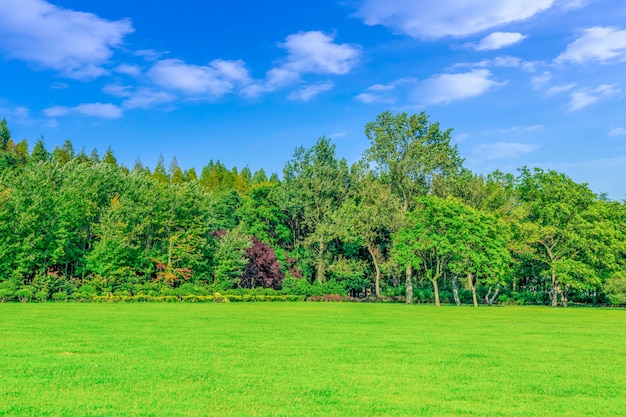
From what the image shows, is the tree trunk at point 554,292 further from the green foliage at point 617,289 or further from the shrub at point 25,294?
the shrub at point 25,294

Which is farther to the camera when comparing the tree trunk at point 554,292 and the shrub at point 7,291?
the tree trunk at point 554,292

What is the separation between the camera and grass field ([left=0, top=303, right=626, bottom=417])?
26.2 feet

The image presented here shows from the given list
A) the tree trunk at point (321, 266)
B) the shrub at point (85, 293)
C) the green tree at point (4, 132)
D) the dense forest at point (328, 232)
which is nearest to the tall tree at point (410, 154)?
the dense forest at point (328, 232)

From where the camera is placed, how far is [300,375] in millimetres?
10484

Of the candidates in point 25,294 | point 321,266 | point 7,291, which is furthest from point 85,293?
point 321,266

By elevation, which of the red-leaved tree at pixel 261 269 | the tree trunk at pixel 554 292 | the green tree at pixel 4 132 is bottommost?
the tree trunk at pixel 554 292

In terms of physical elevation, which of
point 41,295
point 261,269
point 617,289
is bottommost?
point 41,295

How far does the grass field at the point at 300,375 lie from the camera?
797cm

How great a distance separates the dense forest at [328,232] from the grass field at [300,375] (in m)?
32.0

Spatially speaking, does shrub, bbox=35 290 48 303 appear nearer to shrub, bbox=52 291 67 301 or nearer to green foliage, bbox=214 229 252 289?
shrub, bbox=52 291 67 301

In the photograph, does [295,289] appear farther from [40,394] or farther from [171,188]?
[40,394]

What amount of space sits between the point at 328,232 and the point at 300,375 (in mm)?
52654

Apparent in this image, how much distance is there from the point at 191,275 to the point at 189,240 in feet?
11.8

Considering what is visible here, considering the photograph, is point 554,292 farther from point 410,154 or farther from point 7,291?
point 7,291
